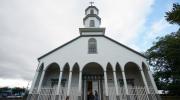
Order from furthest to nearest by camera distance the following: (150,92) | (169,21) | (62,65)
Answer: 1. (62,65)
2. (150,92)
3. (169,21)

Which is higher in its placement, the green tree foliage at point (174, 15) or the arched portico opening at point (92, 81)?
the green tree foliage at point (174, 15)

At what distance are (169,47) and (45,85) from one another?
17528 millimetres

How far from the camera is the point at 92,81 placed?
55.2ft

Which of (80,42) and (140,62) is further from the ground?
(80,42)

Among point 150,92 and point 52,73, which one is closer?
point 150,92

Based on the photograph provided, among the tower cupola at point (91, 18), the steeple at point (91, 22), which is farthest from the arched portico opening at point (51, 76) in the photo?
the tower cupola at point (91, 18)

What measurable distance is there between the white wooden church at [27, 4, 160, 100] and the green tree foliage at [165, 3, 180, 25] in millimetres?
6361

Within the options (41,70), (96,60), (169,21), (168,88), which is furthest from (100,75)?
(168,88)

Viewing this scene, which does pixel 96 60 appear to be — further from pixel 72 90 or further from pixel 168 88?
pixel 168 88

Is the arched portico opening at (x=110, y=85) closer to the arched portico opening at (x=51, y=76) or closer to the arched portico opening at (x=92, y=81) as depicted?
the arched portico opening at (x=92, y=81)

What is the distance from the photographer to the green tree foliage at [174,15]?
9.09 metres

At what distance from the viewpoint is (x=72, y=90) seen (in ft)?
49.1

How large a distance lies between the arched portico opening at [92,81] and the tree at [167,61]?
10776mm

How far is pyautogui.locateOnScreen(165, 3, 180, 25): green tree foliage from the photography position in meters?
9.09
